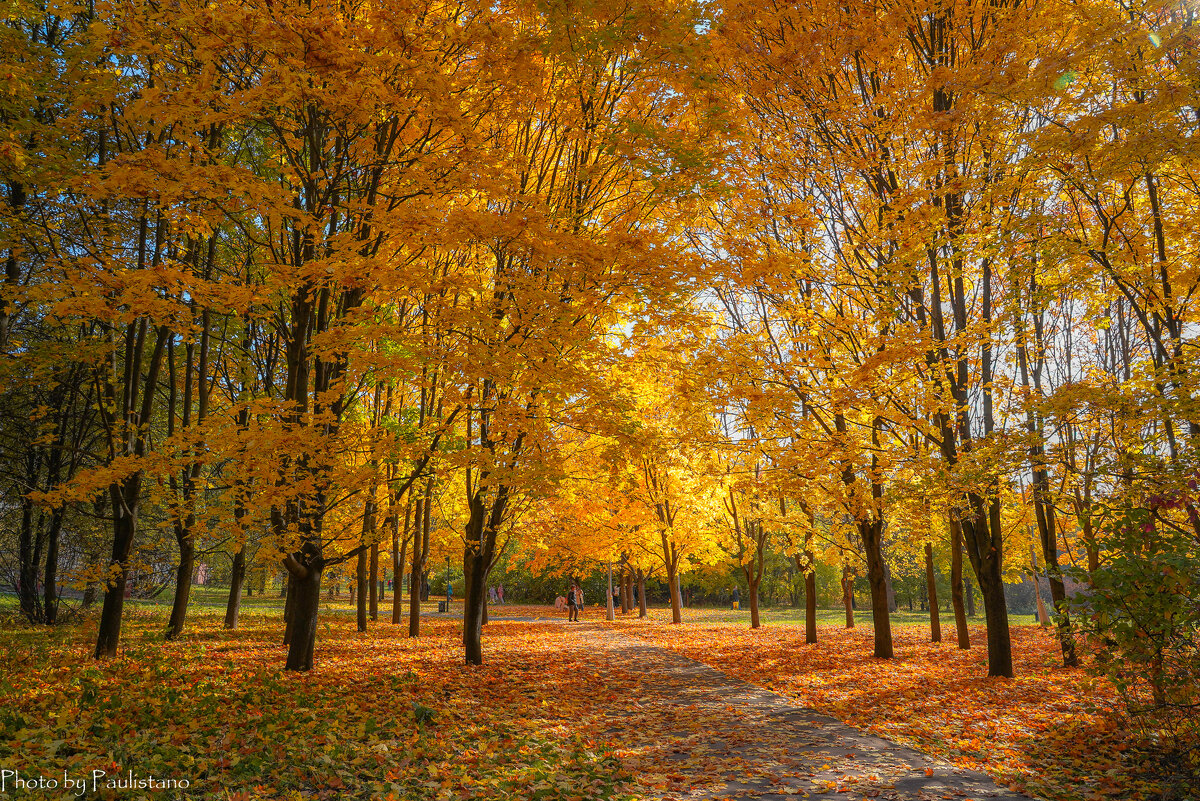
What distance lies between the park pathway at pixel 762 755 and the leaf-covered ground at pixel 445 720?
0.24 feet

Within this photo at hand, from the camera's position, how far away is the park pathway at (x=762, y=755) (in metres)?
5.39

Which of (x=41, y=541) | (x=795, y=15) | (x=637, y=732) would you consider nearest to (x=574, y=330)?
(x=637, y=732)

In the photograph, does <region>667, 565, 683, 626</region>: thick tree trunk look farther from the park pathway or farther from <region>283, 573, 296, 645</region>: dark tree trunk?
the park pathway

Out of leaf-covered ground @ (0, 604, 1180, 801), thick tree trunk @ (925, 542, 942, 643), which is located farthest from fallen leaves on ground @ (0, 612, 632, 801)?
thick tree trunk @ (925, 542, 942, 643)

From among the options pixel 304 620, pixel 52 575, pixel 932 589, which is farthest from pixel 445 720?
pixel 932 589

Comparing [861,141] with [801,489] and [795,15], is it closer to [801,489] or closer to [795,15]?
[795,15]

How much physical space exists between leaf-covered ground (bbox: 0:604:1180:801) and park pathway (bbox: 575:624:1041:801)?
0.07 m

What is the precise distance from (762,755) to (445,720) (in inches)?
135

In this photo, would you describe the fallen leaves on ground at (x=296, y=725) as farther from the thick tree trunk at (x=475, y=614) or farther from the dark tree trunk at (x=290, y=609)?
the dark tree trunk at (x=290, y=609)

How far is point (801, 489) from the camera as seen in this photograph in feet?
36.6

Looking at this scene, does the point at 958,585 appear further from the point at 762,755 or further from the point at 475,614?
the point at 475,614

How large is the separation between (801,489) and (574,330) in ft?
17.9

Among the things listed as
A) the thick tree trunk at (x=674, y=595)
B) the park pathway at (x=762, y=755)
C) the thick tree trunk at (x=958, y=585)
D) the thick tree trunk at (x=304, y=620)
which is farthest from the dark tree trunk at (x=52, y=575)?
the thick tree trunk at (x=958, y=585)

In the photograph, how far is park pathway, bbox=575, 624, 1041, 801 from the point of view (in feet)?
17.7
